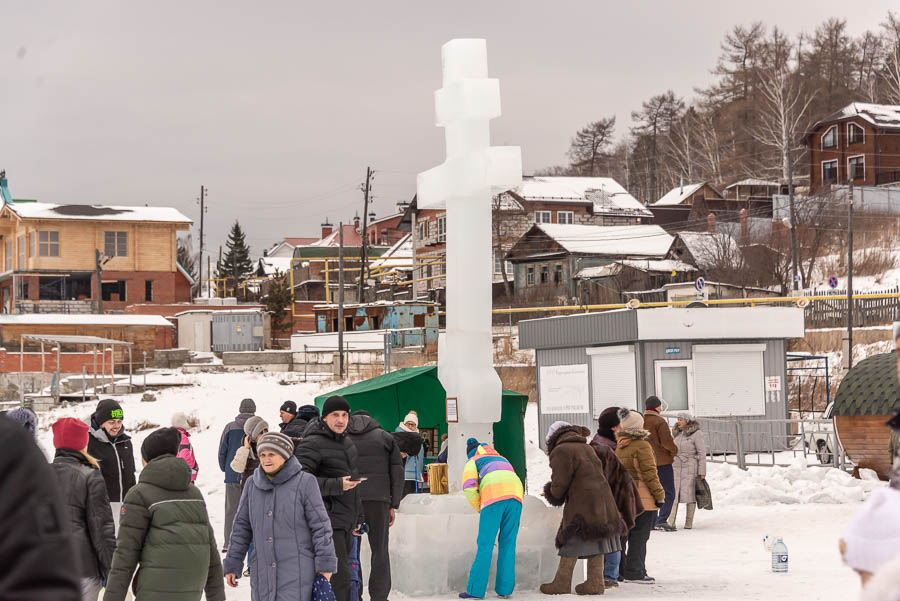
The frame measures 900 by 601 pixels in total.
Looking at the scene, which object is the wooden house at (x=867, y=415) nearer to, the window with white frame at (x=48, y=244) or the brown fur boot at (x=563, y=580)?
the brown fur boot at (x=563, y=580)

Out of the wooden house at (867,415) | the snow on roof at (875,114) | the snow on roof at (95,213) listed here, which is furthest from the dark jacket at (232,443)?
the snow on roof at (875,114)

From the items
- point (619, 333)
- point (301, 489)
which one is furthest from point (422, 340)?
point (301, 489)

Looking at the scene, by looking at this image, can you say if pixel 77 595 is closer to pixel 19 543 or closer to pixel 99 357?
pixel 19 543

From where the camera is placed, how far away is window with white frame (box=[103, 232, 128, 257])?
62.1 metres

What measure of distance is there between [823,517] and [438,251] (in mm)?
56859

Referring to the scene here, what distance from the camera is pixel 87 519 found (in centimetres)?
684

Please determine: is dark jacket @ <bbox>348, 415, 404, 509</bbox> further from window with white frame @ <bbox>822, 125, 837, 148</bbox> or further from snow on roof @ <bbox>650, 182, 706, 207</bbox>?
snow on roof @ <bbox>650, 182, 706, 207</bbox>

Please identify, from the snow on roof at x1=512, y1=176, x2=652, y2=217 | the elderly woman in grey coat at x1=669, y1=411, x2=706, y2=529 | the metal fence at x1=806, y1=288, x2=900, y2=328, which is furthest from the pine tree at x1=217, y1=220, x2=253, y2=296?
the elderly woman in grey coat at x1=669, y1=411, x2=706, y2=529

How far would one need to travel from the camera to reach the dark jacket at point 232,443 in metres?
12.7

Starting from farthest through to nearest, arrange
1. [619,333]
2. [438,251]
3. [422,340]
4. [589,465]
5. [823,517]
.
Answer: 1. [438,251]
2. [422,340]
3. [619,333]
4. [823,517]
5. [589,465]

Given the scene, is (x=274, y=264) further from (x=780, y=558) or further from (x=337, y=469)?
(x=337, y=469)

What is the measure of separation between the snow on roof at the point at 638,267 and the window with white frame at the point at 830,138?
15.4 metres

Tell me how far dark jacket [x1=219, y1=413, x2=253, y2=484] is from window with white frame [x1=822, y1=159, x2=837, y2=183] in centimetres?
6225

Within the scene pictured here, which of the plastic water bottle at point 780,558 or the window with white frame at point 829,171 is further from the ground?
the window with white frame at point 829,171
